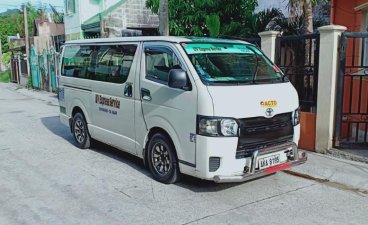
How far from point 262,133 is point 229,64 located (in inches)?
42.0

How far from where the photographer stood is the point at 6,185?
5.42 metres

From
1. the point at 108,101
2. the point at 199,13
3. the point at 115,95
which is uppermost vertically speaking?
the point at 199,13

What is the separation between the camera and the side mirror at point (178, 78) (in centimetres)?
477

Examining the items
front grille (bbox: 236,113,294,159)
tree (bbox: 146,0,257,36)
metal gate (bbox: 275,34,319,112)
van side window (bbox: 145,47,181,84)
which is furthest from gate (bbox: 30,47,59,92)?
front grille (bbox: 236,113,294,159)

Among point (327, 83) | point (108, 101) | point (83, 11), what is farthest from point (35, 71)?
point (327, 83)

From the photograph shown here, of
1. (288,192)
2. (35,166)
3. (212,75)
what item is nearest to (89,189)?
(35,166)

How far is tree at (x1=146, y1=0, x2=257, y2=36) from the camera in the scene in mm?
12516

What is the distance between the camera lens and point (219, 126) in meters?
4.55

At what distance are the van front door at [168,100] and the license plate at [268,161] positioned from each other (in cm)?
83

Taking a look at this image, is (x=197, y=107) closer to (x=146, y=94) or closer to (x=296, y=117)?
(x=146, y=94)

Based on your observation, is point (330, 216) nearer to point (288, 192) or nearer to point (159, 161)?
point (288, 192)

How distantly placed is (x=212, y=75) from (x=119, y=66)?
1.81 meters

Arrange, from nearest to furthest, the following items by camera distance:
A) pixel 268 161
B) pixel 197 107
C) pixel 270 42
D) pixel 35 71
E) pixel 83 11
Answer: pixel 197 107 → pixel 268 161 → pixel 270 42 → pixel 83 11 → pixel 35 71

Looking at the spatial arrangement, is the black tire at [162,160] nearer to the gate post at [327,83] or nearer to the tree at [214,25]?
the gate post at [327,83]
